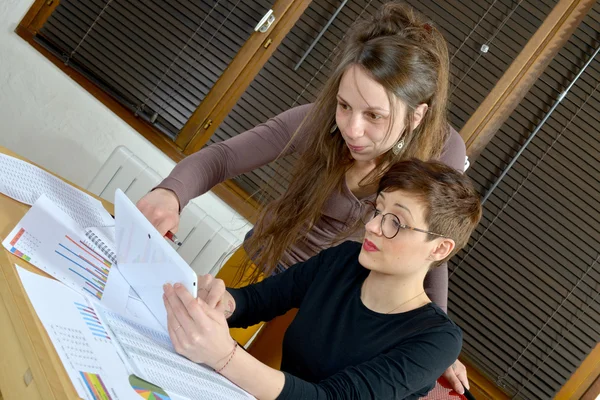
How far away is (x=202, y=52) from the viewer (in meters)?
3.25

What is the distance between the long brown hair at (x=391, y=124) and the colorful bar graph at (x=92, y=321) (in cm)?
79

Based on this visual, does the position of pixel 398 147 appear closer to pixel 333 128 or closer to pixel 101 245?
pixel 333 128

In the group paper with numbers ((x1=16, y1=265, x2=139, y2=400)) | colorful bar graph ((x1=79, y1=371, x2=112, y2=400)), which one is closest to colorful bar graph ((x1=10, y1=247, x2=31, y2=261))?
paper with numbers ((x1=16, y1=265, x2=139, y2=400))

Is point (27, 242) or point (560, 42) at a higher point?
point (560, 42)

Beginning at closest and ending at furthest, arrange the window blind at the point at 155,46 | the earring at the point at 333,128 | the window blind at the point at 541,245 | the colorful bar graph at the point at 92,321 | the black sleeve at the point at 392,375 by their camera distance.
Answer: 1. the colorful bar graph at the point at 92,321
2. the black sleeve at the point at 392,375
3. the earring at the point at 333,128
4. the window blind at the point at 541,245
5. the window blind at the point at 155,46

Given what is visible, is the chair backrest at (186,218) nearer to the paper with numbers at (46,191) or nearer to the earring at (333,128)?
the paper with numbers at (46,191)

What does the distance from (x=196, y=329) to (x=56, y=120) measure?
227cm

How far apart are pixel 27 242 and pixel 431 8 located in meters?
2.17

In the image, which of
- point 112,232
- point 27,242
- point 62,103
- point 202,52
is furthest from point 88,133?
point 27,242

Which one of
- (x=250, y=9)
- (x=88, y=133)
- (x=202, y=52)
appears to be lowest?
(x=88, y=133)

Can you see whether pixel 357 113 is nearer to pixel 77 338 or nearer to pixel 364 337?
pixel 364 337

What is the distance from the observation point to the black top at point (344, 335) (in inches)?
56.9

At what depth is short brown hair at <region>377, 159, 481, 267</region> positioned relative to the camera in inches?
62.2

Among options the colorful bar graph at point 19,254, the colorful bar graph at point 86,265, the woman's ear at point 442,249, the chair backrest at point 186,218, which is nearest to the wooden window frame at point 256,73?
the chair backrest at point 186,218
